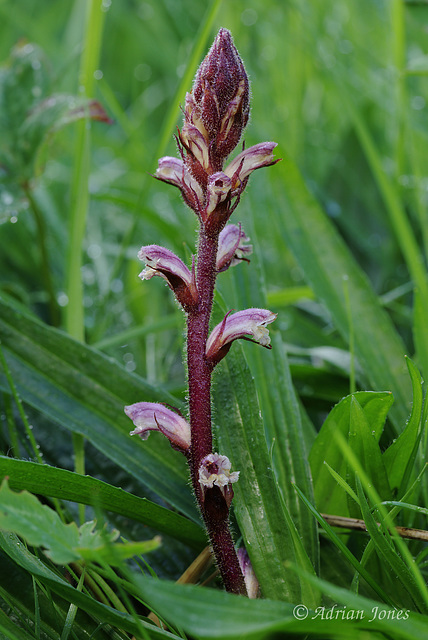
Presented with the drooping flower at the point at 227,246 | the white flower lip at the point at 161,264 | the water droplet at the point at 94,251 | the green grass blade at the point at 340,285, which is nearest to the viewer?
the white flower lip at the point at 161,264

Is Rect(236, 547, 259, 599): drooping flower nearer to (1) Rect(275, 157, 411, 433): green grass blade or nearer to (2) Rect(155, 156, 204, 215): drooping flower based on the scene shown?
(1) Rect(275, 157, 411, 433): green grass blade

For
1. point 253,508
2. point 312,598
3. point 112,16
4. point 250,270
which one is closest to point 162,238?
point 250,270

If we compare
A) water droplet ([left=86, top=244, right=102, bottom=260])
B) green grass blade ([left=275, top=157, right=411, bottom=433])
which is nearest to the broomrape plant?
green grass blade ([left=275, top=157, right=411, bottom=433])

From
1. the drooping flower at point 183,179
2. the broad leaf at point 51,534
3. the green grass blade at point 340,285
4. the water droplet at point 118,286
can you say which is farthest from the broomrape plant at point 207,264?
the water droplet at point 118,286

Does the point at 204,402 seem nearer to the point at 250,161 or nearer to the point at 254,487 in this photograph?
the point at 254,487

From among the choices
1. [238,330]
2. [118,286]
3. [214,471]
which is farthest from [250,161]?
[118,286]

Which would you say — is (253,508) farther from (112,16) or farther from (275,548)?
(112,16)

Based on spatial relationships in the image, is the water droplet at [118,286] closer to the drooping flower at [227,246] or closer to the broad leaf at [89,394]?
the broad leaf at [89,394]
